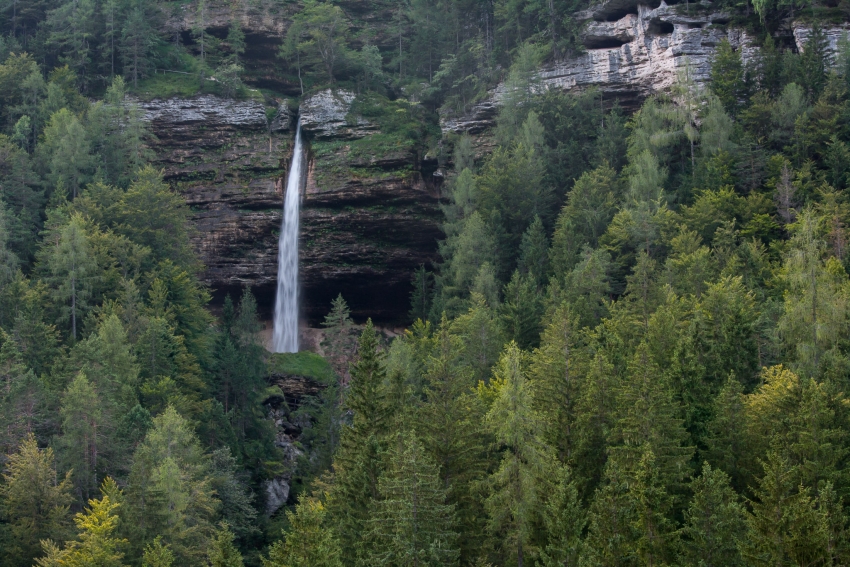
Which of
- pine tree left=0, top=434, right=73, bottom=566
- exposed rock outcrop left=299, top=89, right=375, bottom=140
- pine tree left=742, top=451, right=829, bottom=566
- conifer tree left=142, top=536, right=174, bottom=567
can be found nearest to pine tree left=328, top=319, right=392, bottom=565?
conifer tree left=142, top=536, right=174, bottom=567

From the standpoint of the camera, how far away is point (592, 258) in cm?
4772

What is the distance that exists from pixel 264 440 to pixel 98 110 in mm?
26700

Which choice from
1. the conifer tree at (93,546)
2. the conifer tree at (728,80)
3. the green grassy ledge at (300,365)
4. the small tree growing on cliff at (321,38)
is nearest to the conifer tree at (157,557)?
the conifer tree at (93,546)

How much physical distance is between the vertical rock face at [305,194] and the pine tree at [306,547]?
39345mm

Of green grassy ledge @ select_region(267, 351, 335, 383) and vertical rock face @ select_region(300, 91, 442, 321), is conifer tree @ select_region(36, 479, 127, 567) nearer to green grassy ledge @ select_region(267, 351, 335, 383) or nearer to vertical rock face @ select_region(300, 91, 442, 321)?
green grassy ledge @ select_region(267, 351, 335, 383)

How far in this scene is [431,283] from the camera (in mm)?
61406

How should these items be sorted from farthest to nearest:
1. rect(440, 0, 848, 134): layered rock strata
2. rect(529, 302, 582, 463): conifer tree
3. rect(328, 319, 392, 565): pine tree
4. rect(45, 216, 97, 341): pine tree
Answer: rect(440, 0, 848, 134): layered rock strata → rect(45, 216, 97, 341): pine tree → rect(529, 302, 582, 463): conifer tree → rect(328, 319, 392, 565): pine tree

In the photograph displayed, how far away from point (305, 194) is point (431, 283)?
11729mm

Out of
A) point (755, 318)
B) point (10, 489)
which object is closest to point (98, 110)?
point (10, 489)

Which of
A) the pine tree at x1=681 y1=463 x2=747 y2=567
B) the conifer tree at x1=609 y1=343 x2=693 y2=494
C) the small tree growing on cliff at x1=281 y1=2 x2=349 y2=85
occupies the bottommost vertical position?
the pine tree at x1=681 y1=463 x2=747 y2=567

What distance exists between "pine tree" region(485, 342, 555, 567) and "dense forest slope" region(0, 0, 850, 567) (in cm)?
11

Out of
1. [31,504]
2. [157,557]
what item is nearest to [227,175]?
[31,504]

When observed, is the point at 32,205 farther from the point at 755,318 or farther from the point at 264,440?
the point at 755,318

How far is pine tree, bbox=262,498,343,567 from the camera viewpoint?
1058 inches
